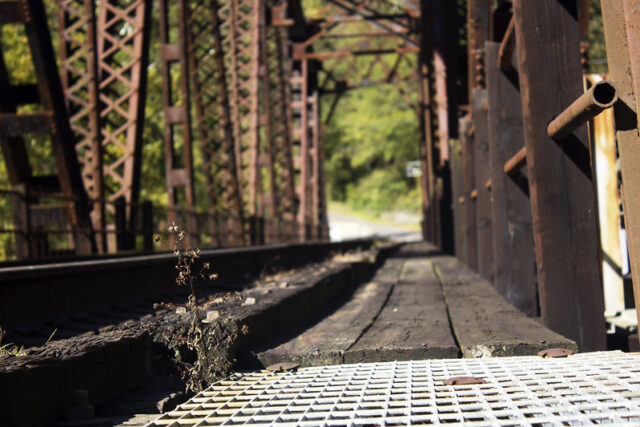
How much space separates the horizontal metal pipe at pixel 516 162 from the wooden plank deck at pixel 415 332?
0.88 meters

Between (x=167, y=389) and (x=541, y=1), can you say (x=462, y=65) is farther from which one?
(x=167, y=389)

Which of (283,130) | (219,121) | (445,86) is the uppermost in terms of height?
(283,130)

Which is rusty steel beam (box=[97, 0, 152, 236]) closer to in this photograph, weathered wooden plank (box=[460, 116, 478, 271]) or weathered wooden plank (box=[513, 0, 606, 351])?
weathered wooden plank (box=[460, 116, 478, 271])

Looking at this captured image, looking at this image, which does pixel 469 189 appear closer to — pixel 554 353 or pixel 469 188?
pixel 469 188

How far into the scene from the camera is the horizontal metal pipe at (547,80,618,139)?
265 cm

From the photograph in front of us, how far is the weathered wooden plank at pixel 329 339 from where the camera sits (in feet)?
12.3

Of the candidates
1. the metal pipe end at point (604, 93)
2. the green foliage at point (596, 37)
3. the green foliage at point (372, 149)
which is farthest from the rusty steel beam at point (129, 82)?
the green foliage at point (372, 149)

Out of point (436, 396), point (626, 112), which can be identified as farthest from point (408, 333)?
point (626, 112)

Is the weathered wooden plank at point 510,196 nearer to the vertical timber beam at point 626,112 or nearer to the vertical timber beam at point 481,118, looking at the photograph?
the vertical timber beam at point 481,118

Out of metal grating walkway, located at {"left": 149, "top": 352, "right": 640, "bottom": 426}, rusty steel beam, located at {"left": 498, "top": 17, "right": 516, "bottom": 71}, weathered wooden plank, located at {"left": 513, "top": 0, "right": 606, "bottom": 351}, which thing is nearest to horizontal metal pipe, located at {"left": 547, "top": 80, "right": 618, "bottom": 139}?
weathered wooden plank, located at {"left": 513, "top": 0, "right": 606, "bottom": 351}

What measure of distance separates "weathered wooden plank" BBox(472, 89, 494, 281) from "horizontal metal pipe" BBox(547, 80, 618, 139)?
308 centimetres

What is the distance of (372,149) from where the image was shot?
197ft

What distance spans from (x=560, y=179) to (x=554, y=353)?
878mm

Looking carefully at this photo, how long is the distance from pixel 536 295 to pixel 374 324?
1.37 metres
